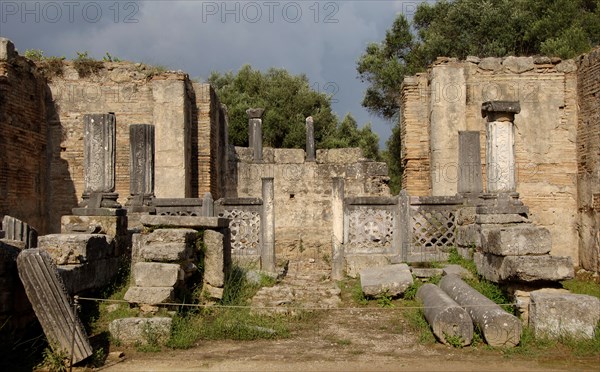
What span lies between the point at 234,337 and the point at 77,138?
10.4 meters

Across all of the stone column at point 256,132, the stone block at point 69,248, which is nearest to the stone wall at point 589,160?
the stone column at point 256,132

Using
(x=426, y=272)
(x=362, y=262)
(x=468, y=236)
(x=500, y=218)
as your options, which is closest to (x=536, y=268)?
(x=500, y=218)

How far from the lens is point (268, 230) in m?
11.7

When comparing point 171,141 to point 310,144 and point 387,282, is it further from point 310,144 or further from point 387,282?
point 387,282

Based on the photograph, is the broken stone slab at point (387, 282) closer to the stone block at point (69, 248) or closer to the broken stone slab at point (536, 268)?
the broken stone slab at point (536, 268)

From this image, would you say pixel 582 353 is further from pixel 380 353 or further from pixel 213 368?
pixel 213 368

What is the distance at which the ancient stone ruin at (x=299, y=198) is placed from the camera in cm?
712

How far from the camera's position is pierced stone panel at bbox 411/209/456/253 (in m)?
11.3

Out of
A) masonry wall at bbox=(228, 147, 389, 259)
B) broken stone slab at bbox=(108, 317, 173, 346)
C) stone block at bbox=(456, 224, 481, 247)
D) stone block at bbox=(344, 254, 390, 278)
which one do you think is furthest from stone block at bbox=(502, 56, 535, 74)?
broken stone slab at bbox=(108, 317, 173, 346)

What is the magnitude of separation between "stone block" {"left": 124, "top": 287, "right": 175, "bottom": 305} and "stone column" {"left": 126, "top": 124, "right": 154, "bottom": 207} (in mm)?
5559

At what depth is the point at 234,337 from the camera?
6.99m

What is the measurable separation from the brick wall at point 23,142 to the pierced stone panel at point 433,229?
9332mm

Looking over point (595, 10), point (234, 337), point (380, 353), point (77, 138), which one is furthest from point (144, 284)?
point (595, 10)

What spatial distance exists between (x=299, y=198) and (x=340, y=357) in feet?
42.2
